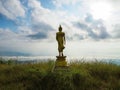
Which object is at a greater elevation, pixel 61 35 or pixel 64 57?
pixel 61 35

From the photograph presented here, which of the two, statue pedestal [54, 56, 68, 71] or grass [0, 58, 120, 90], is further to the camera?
statue pedestal [54, 56, 68, 71]

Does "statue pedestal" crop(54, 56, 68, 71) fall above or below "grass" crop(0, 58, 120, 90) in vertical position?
above

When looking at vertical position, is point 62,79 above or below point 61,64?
below

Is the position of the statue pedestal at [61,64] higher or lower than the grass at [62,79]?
higher

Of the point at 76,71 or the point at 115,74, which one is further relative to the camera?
the point at 115,74

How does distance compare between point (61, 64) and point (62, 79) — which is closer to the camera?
point (62, 79)

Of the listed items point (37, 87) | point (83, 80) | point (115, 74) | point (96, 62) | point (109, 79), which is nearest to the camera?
point (37, 87)

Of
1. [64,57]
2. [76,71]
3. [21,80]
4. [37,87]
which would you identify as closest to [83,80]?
[76,71]

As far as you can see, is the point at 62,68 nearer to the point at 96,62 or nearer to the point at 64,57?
the point at 64,57

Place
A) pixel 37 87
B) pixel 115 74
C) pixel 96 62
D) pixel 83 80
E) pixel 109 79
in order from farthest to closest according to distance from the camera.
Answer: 1. pixel 96 62
2. pixel 115 74
3. pixel 109 79
4. pixel 83 80
5. pixel 37 87

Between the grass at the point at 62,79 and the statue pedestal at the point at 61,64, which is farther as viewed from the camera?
the statue pedestal at the point at 61,64

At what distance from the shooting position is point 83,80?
457 inches

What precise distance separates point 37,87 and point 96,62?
535cm

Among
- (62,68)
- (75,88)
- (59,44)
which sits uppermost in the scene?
(59,44)
